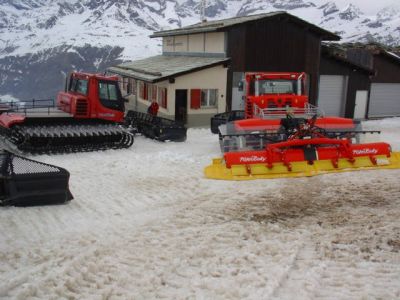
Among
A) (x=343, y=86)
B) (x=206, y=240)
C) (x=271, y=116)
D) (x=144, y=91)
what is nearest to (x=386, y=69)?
(x=343, y=86)

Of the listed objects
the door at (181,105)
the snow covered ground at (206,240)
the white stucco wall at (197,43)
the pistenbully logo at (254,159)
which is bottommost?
the snow covered ground at (206,240)

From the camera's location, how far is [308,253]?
24.1ft

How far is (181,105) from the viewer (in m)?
23.4

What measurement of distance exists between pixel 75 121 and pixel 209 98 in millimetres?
9027

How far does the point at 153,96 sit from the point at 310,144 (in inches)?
587

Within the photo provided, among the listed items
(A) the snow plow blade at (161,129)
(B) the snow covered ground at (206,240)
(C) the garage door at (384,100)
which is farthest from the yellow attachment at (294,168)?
(C) the garage door at (384,100)

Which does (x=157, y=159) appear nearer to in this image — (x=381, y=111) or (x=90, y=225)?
(x=90, y=225)

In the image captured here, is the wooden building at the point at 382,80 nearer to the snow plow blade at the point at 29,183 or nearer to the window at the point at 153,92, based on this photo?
the window at the point at 153,92

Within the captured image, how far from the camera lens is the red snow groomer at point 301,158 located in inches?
480

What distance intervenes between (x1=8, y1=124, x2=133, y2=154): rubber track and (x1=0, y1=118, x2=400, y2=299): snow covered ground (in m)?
3.01

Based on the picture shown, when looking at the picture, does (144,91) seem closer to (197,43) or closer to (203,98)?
(197,43)

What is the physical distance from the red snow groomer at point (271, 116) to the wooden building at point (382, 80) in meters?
13.3

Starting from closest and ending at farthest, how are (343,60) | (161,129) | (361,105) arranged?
(161,129) → (343,60) → (361,105)

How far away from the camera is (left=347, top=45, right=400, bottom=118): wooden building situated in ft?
91.8
